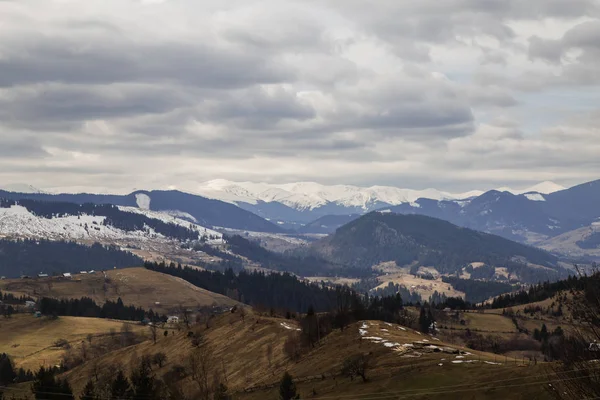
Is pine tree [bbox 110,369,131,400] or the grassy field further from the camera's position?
pine tree [bbox 110,369,131,400]

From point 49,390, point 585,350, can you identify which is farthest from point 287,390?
point 585,350

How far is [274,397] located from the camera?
424ft

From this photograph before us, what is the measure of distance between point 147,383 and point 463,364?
193ft

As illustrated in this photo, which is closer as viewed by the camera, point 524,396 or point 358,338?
point 524,396

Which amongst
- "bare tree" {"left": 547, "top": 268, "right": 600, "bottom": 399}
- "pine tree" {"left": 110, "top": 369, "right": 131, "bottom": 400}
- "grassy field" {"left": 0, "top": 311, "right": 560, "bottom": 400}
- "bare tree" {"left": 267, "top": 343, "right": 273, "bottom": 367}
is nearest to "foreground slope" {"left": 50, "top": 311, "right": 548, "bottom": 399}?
"grassy field" {"left": 0, "top": 311, "right": 560, "bottom": 400}

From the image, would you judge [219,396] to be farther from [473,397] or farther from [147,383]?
[473,397]

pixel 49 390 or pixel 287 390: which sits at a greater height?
pixel 287 390

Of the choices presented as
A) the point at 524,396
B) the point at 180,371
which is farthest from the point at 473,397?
the point at 180,371

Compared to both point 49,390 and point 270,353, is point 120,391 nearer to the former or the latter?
point 49,390

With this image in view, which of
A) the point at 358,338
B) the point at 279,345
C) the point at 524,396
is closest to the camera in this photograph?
the point at 524,396

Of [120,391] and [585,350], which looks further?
[120,391]

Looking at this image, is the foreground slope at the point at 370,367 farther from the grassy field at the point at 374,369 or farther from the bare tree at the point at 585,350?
the bare tree at the point at 585,350

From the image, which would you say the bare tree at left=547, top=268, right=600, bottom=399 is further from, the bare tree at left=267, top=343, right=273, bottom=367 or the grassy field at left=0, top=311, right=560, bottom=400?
the bare tree at left=267, top=343, right=273, bottom=367

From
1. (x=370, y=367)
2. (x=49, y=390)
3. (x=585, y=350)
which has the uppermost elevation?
(x=585, y=350)
